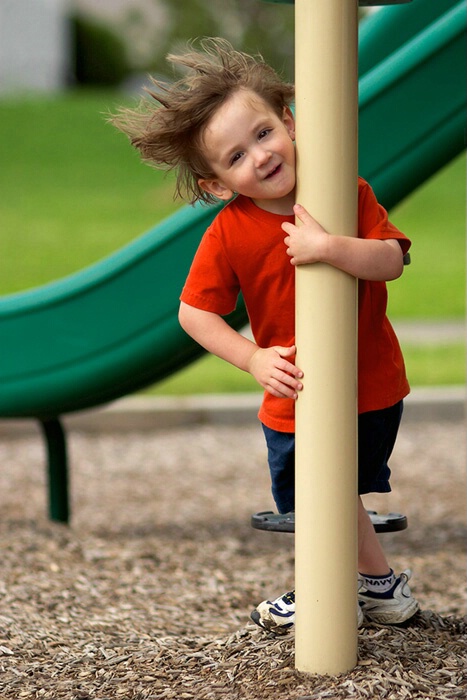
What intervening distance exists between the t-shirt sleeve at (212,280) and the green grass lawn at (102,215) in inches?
184

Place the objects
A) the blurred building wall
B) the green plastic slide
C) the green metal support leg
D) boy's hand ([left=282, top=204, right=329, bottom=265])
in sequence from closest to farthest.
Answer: boy's hand ([left=282, top=204, right=329, bottom=265])
the green plastic slide
the green metal support leg
the blurred building wall

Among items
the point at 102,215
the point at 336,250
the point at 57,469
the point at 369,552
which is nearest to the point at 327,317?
the point at 336,250

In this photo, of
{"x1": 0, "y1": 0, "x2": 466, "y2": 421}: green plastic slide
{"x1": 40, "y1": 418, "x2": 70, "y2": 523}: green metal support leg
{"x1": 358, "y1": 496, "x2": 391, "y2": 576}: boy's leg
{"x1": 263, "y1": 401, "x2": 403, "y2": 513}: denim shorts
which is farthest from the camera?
{"x1": 40, "y1": 418, "x2": 70, "y2": 523}: green metal support leg

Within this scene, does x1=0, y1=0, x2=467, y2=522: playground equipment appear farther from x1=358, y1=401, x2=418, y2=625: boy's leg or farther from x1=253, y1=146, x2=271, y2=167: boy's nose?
x1=253, y1=146, x2=271, y2=167: boy's nose

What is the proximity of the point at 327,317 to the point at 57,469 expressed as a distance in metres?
2.25

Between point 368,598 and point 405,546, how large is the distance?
1.55m

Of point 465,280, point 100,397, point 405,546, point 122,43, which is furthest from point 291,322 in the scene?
point 122,43

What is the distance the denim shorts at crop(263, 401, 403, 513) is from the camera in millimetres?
2092

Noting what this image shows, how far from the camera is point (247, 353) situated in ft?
6.27

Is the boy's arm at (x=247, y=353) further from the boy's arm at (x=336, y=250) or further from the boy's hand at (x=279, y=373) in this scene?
the boy's arm at (x=336, y=250)

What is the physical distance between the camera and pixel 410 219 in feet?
54.1

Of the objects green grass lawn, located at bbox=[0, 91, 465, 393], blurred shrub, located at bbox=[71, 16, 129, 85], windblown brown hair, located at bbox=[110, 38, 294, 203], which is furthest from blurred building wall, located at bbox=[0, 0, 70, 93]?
windblown brown hair, located at bbox=[110, 38, 294, 203]

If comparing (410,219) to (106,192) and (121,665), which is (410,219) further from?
(121,665)

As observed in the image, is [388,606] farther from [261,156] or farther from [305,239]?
[261,156]
